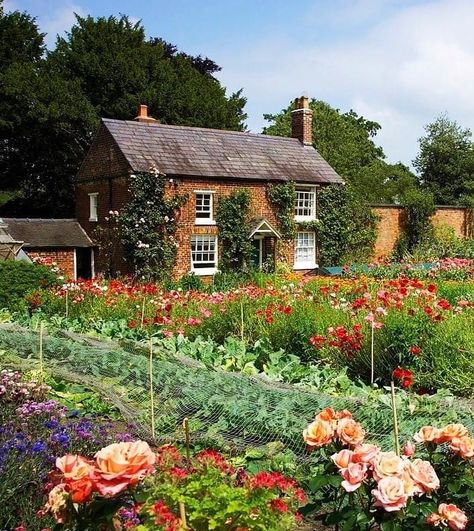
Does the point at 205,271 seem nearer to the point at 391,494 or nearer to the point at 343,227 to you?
the point at 343,227

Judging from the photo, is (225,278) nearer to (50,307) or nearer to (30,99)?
(50,307)

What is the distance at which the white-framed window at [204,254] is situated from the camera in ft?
76.2

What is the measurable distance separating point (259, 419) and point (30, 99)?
95.2 ft

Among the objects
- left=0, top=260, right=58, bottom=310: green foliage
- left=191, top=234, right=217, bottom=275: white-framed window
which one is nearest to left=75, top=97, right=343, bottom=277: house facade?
left=191, top=234, right=217, bottom=275: white-framed window

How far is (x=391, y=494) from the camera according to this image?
2391mm

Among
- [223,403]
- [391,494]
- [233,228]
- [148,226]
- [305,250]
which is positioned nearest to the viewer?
[391,494]

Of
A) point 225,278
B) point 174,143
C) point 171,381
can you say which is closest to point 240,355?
point 171,381

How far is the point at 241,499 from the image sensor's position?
2.17 meters

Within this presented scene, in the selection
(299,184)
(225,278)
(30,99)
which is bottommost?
(225,278)

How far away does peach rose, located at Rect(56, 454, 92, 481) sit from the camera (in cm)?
216

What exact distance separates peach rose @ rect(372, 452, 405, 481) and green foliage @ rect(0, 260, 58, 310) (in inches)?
469

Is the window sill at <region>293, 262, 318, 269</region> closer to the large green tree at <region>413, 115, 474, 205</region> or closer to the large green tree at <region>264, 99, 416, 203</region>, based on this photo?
the large green tree at <region>264, 99, 416, 203</region>

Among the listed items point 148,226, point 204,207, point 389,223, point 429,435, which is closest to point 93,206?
point 148,226

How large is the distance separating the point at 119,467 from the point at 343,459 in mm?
922
